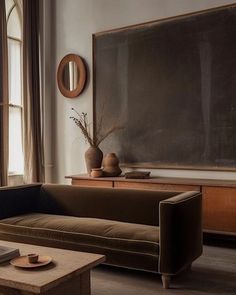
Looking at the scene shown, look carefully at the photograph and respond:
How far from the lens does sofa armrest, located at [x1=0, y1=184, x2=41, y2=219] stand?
354 centimetres

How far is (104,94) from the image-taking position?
4875mm

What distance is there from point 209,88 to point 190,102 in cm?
25

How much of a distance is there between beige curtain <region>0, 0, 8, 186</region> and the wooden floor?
1988 mm

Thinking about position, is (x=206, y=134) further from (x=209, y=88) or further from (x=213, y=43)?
(x=213, y=43)

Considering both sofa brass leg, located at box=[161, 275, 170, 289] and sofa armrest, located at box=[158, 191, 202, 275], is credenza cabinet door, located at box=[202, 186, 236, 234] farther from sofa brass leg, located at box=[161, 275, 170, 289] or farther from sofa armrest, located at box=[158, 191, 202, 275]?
sofa brass leg, located at box=[161, 275, 170, 289]

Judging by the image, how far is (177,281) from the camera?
286 cm

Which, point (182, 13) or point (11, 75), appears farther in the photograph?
point (11, 75)

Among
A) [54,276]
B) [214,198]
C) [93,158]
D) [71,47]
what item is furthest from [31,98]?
[54,276]

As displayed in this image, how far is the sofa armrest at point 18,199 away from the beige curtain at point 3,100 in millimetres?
890

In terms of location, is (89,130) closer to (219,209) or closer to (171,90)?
(171,90)

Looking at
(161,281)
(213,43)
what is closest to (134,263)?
(161,281)

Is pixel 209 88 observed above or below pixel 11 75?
below

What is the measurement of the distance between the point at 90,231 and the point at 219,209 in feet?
4.39

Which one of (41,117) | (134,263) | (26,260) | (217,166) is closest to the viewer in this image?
(26,260)
